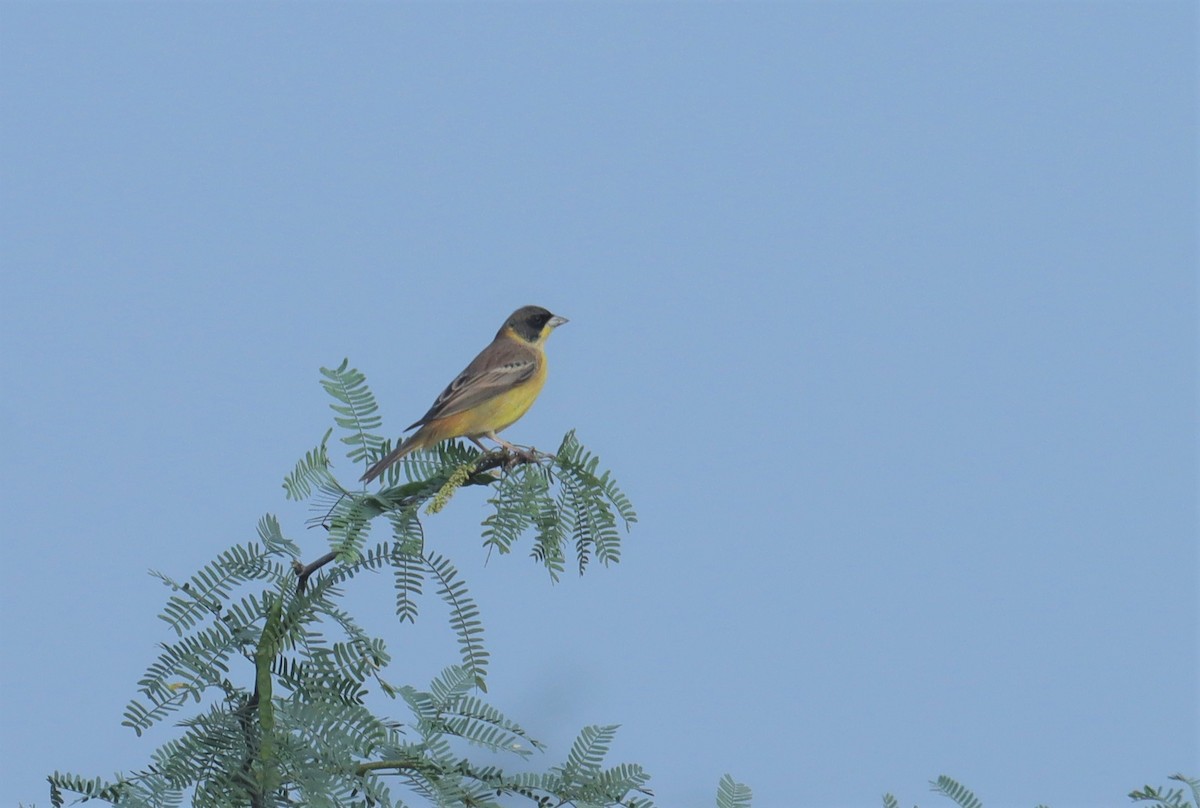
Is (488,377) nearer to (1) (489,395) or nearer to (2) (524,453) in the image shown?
(1) (489,395)

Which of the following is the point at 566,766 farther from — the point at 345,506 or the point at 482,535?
the point at 345,506

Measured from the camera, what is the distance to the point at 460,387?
510 cm

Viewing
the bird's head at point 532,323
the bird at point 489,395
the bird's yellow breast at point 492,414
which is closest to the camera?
the bird at point 489,395

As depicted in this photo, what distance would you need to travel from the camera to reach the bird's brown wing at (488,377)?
4.88 metres

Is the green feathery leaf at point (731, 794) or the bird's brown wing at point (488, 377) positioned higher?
the bird's brown wing at point (488, 377)

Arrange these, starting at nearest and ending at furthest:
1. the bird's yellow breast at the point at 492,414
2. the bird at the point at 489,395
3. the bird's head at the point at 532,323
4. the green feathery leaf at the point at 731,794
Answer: the green feathery leaf at the point at 731,794 → the bird at the point at 489,395 → the bird's yellow breast at the point at 492,414 → the bird's head at the point at 532,323

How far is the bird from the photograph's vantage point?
4.86 metres

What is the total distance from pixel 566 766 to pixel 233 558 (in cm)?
82

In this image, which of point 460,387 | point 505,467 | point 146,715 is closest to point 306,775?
point 146,715

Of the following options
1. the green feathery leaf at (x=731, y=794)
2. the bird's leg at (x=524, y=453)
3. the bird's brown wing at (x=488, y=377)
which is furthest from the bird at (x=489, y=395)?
the green feathery leaf at (x=731, y=794)

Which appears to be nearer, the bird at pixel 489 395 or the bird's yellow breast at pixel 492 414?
the bird at pixel 489 395

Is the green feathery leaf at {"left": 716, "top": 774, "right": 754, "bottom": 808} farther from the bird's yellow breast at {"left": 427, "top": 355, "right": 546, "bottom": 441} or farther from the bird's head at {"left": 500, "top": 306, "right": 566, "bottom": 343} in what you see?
the bird's head at {"left": 500, "top": 306, "right": 566, "bottom": 343}

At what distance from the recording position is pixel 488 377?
532 centimetres

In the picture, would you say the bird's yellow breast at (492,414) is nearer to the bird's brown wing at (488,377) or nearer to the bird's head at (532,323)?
the bird's brown wing at (488,377)
